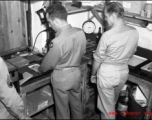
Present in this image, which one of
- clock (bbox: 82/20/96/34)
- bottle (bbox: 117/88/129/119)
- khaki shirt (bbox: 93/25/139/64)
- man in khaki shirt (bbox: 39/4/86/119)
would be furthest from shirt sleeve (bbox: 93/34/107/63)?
clock (bbox: 82/20/96/34)

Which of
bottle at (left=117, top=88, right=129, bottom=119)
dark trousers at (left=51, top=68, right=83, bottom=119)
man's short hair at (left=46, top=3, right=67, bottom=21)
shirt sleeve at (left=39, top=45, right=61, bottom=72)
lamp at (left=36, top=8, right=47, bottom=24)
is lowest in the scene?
bottle at (left=117, top=88, right=129, bottom=119)

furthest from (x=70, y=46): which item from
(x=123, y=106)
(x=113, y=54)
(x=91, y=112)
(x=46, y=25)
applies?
(x=91, y=112)

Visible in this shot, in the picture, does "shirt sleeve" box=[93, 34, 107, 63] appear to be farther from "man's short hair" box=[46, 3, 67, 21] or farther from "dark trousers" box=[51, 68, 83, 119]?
"man's short hair" box=[46, 3, 67, 21]

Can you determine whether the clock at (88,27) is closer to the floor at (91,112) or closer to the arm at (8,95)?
the floor at (91,112)

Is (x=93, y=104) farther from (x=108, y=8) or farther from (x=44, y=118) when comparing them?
(x=108, y=8)

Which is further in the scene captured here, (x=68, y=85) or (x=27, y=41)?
(x=27, y=41)

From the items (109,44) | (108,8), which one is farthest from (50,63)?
(108,8)

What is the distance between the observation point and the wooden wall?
2.68m

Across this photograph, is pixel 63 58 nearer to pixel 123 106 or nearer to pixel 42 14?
pixel 42 14

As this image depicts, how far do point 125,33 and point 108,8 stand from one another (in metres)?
0.31

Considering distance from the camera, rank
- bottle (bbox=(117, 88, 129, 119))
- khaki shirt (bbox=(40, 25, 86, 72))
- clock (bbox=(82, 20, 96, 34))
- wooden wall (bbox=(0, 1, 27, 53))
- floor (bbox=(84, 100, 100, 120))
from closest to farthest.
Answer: khaki shirt (bbox=(40, 25, 86, 72)) < wooden wall (bbox=(0, 1, 27, 53)) < bottle (bbox=(117, 88, 129, 119)) < floor (bbox=(84, 100, 100, 120)) < clock (bbox=(82, 20, 96, 34))

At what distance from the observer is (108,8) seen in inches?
93.9

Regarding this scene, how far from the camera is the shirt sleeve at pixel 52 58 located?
7.57ft

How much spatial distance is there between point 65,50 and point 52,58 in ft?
0.50
